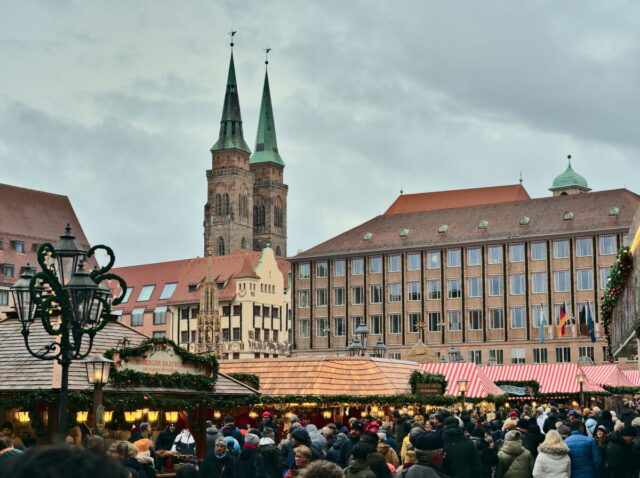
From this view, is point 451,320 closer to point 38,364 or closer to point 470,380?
point 470,380

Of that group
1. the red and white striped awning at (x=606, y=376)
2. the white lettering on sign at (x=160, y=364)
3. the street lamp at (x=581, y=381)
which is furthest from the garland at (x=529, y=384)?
the white lettering on sign at (x=160, y=364)

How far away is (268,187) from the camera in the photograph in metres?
157

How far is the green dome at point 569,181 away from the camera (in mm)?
112344

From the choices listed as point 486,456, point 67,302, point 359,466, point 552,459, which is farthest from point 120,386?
point 359,466

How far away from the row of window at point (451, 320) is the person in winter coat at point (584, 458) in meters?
64.6

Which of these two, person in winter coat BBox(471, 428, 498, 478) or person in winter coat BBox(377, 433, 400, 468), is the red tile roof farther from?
person in winter coat BBox(377, 433, 400, 468)

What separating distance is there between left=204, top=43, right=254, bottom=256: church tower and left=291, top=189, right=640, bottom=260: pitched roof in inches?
2174

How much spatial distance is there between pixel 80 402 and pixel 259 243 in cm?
13367

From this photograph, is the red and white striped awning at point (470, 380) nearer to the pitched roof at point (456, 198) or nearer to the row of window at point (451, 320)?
the row of window at point (451, 320)

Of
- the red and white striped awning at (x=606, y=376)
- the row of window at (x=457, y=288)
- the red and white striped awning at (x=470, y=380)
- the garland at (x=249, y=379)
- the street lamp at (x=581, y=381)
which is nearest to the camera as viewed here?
the garland at (x=249, y=379)

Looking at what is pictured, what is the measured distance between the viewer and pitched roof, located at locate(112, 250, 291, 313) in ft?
349

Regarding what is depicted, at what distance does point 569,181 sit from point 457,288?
111 ft

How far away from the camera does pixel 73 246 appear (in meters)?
14.2

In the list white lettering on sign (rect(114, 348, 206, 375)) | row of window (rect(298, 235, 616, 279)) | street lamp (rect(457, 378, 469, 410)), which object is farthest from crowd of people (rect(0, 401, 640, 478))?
row of window (rect(298, 235, 616, 279))
